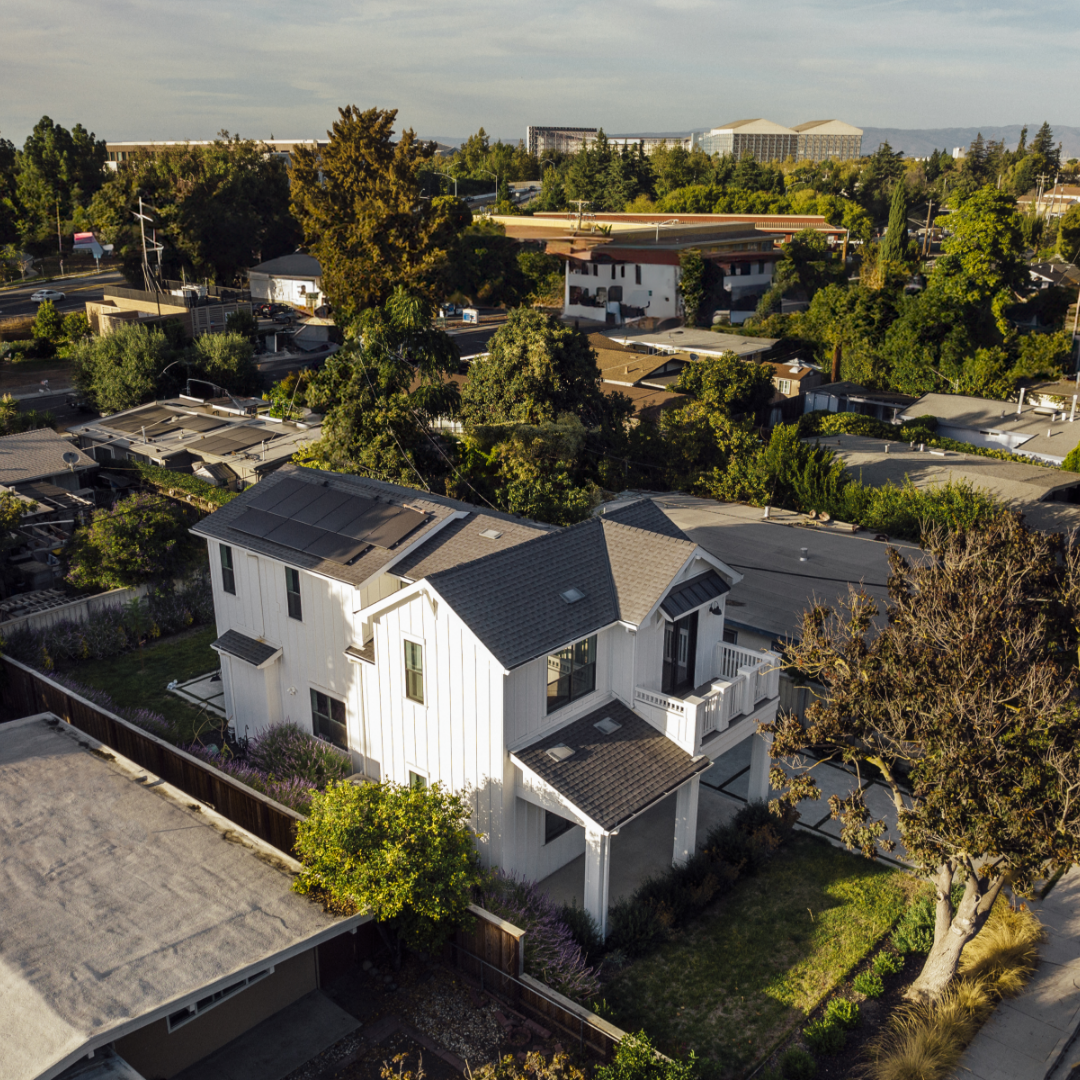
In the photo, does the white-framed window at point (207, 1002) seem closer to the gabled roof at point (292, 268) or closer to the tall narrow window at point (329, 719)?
the tall narrow window at point (329, 719)

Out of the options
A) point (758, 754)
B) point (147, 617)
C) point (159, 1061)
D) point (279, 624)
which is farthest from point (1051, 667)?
point (147, 617)

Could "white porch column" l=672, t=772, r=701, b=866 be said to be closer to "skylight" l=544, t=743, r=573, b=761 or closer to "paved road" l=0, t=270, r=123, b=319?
"skylight" l=544, t=743, r=573, b=761

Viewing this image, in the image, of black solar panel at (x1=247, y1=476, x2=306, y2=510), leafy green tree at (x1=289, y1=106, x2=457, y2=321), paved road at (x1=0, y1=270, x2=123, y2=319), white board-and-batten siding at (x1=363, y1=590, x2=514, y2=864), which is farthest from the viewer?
paved road at (x1=0, y1=270, x2=123, y2=319)

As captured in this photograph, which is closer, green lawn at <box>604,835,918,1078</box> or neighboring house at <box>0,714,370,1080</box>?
neighboring house at <box>0,714,370,1080</box>

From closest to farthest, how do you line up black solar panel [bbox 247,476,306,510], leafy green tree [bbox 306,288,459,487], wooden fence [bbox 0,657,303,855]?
wooden fence [bbox 0,657,303,855] < black solar panel [bbox 247,476,306,510] < leafy green tree [bbox 306,288,459,487]

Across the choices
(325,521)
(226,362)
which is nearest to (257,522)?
(325,521)

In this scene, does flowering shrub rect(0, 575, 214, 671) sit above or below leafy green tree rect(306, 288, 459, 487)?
below

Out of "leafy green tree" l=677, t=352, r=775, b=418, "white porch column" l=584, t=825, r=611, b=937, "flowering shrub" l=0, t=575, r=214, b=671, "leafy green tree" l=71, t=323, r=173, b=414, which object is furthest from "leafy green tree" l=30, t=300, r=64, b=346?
"white porch column" l=584, t=825, r=611, b=937
